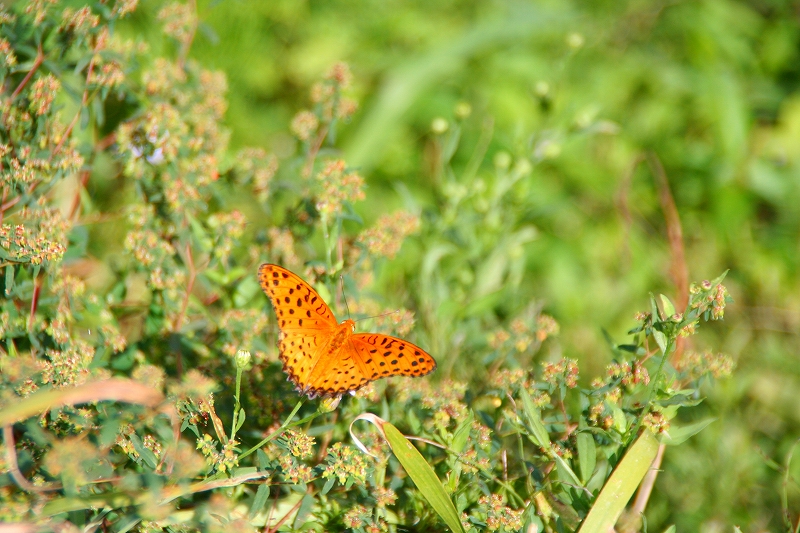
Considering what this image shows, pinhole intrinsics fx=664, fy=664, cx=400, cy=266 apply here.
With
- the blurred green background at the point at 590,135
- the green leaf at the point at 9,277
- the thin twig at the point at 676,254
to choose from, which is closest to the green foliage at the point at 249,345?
the green leaf at the point at 9,277

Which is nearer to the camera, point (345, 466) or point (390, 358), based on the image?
point (345, 466)

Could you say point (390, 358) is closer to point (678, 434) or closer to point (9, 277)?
point (678, 434)

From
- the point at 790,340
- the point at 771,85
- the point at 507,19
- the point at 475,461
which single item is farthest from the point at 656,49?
the point at 475,461

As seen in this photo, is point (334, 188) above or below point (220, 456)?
above

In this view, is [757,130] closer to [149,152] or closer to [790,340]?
[790,340]

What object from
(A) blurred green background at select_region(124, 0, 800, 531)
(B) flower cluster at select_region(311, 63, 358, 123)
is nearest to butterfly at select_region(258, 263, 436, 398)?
(B) flower cluster at select_region(311, 63, 358, 123)

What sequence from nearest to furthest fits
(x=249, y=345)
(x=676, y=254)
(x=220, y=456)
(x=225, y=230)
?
(x=220, y=456) < (x=249, y=345) < (x=225, y=230) < (x=676, y=254)

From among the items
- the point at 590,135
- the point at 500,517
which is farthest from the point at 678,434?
the point at 590,135
